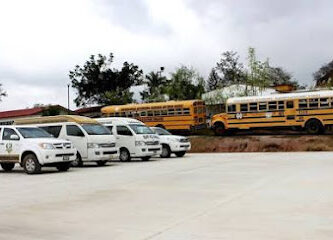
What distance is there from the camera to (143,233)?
7.29 meters

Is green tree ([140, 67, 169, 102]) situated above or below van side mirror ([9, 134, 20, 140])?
above

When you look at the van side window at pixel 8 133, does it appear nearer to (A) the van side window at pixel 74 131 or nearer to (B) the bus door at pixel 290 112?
(A) the van side window at pixel 74 131

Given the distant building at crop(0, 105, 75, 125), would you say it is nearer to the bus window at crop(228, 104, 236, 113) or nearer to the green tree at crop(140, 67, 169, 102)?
the green tree at crop(140, 67, 169, 102)

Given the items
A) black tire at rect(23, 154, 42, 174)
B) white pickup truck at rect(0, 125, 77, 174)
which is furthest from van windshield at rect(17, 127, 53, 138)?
black tire at rect(23, 154, 42, 174)

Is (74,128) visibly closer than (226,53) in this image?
Yes

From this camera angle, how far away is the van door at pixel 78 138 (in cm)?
2014

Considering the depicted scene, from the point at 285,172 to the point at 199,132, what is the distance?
22.9 m

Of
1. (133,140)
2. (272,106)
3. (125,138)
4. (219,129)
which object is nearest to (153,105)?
(219,129)

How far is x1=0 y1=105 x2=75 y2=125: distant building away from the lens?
51950mm

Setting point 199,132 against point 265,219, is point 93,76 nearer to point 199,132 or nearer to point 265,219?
point 199,132

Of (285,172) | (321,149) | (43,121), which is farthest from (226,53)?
(285,172)

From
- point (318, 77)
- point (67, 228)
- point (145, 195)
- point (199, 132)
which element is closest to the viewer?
point (67, 228)

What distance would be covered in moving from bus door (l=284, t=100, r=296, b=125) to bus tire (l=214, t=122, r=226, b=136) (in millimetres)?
4710

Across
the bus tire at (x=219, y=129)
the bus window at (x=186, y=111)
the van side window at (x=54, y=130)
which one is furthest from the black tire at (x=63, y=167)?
the bus tire at (x=219, y=129)
